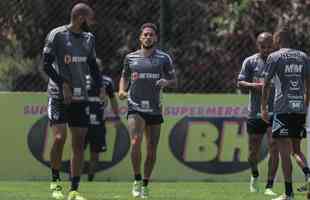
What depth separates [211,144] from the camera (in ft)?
63.7

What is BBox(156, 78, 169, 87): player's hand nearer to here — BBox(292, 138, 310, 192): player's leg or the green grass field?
the green grass field

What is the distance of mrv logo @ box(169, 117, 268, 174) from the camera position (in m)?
19.4

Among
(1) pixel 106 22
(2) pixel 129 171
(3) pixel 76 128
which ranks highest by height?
(1) pixel 106 22

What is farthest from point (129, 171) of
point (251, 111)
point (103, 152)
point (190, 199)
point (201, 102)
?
point (190, 199)

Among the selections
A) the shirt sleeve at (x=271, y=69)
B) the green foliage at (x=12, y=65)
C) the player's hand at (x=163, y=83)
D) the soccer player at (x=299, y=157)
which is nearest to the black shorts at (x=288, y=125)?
the soccer player at (x=299, y=157)

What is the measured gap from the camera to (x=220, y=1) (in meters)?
22.2

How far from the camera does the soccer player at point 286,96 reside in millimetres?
13523

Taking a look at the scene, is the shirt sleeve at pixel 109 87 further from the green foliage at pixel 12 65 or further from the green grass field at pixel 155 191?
the green grass field at pixel 155 191

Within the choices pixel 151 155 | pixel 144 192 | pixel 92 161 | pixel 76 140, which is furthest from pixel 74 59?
pixel 92 161

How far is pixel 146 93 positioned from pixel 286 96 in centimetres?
222

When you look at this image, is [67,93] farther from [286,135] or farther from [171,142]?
[171,142]

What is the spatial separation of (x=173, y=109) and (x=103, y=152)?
1441 mm

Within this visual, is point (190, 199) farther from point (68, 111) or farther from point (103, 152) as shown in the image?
point (103, 152)

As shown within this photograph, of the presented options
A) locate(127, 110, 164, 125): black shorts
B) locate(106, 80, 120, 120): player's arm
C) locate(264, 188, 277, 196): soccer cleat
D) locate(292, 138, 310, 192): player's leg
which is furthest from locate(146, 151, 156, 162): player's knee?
locate(106, 80, 120, 120): player's arm
